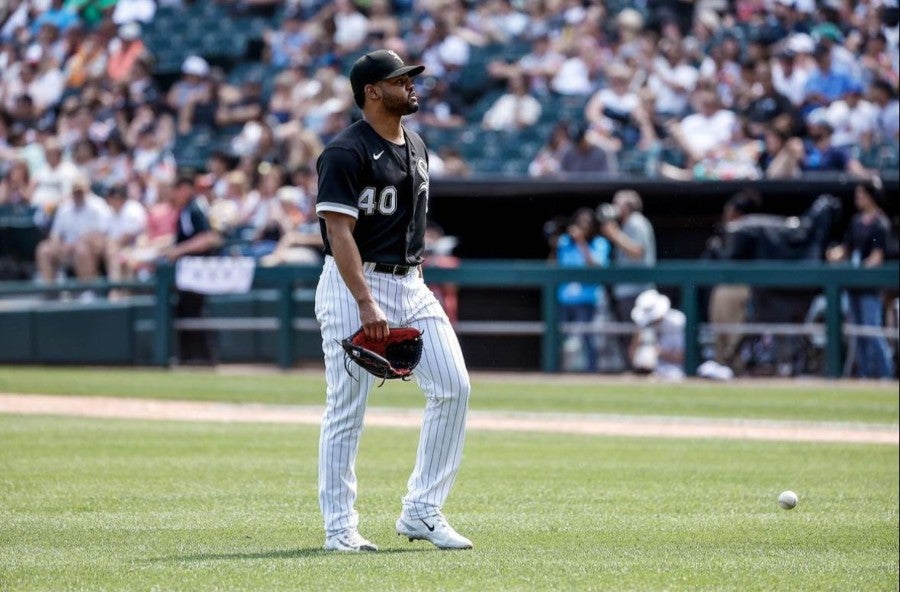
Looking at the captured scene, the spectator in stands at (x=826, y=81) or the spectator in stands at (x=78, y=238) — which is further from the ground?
the spectator in stands at (x=826, y=81)

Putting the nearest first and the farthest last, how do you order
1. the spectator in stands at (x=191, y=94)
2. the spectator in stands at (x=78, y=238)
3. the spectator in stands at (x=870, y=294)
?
1. the spectator in stands at (x=870, y=294)
2. the spectator in stands at (x=78, y=238)
3. the spectator in stands at (x=191, y=94)

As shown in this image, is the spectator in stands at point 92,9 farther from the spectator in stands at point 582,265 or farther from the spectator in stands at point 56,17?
the spectator in stands at point 582,265

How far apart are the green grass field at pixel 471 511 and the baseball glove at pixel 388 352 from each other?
695 millimetres

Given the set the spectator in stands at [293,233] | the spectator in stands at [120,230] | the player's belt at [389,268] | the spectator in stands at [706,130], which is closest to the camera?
the player's belt at [389,268]

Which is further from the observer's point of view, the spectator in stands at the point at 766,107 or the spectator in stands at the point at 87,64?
the spectator in stands at the point at 87,64

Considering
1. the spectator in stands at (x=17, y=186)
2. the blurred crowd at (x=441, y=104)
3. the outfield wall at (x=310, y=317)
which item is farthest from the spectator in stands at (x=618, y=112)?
the spectator in stands at (x=17, y=186)

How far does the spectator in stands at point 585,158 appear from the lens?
17234 mm

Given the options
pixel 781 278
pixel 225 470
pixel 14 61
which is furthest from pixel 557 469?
pixel 14 61

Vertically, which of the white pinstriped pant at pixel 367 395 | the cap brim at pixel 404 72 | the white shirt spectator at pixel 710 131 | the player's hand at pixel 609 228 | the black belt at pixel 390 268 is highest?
the white shirt spectator at pixel 710 131

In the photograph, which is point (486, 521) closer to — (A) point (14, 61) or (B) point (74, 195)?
(B) point (74, 195)

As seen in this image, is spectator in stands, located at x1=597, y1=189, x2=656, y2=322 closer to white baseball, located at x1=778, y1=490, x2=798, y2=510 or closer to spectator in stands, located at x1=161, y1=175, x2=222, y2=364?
spectator in stands, located at x1=161, y1=175, x2=222, y2=364

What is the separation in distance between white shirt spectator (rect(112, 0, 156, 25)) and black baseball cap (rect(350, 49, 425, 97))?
67.1 ft

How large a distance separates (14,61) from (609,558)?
859 inches

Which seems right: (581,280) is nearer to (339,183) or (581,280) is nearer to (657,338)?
(657,338)
